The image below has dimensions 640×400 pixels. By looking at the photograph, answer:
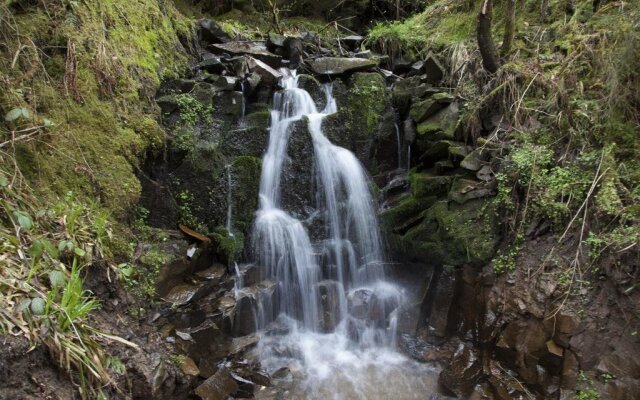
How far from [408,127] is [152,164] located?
4.11 metres

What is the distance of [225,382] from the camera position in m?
4.43

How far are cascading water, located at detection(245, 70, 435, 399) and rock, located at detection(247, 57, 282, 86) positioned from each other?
0.33m

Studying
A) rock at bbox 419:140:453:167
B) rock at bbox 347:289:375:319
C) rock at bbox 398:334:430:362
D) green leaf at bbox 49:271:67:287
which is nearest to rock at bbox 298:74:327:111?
rock at bbox 419:140:453:167

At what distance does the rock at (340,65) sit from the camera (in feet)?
25.7

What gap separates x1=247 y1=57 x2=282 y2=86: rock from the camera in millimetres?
7289

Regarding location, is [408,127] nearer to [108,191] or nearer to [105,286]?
[108,191]

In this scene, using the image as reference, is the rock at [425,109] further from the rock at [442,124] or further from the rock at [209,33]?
the rock at [209,33]

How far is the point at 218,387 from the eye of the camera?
14.2 ft

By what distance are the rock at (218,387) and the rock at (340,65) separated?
562 cm

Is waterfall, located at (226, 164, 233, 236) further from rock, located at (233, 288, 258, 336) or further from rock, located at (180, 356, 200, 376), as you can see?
rock, located at (180, 356, 200, 376)

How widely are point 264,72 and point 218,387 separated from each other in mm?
5189

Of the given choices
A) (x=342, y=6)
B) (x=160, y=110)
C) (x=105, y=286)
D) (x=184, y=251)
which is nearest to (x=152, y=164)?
(x=160, y=110)

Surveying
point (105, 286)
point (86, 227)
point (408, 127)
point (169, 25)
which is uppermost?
point (169, 25)

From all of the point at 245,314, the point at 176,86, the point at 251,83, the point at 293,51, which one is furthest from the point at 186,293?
the point at 293,51
